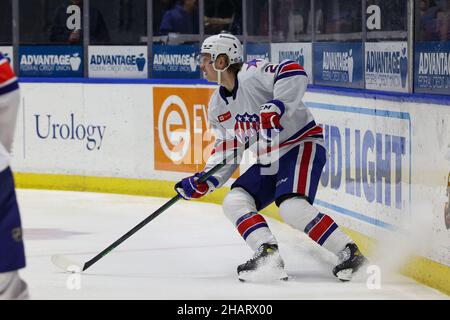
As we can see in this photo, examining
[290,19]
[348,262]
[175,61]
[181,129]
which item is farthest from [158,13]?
[348,262]

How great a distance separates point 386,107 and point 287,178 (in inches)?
32.9

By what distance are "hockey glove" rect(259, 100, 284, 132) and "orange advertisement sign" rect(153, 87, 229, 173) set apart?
140 inches

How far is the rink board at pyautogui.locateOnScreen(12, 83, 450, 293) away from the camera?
20.1 feet

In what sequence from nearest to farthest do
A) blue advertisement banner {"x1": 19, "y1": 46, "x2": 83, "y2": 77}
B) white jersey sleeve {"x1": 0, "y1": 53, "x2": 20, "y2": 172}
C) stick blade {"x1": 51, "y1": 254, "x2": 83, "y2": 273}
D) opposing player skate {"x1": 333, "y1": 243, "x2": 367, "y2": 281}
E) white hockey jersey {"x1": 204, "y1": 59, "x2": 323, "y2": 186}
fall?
white jersey sleeve {"x1": 0, "y1": 53, "x2": 20, "y2": 172}
opposing player skate {"x1": 333, "y1": 243, "x2": 367, "y2": 281}
white hockey jersey {"x1": 204, "y1": 59, "x2": 323, "y2": 186}
stick blade {"x1": 51, "y1": 254, "x2": 83, "y2": 273}
blue advertisement banner {"x1": 19, "y1": 46, "x2": 83, "y2": 77}

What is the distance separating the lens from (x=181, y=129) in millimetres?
9891

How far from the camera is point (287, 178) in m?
6.18

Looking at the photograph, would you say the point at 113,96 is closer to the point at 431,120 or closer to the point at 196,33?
the point at 196,33

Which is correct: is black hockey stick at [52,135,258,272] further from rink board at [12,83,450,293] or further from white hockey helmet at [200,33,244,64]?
rink board at [12,83,450,293]

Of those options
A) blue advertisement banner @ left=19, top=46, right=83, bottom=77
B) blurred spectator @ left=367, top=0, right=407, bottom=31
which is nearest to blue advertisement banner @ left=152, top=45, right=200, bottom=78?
blue advertisement banner @ left=19, top=46, right=83, bottom=77

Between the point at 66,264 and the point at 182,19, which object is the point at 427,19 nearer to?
the point at 66,264
